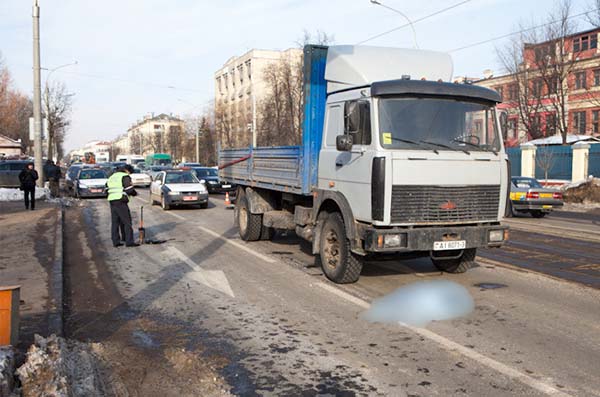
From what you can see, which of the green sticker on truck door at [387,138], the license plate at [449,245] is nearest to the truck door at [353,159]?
the green sticker on truck door at [387,138]

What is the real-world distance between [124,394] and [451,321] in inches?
146

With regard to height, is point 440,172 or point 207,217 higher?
point 440,172

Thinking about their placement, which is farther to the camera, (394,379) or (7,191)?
(7,191)

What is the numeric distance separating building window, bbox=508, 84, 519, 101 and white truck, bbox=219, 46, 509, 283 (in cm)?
4388

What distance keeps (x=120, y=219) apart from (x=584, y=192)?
2488cm

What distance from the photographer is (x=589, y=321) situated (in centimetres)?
642

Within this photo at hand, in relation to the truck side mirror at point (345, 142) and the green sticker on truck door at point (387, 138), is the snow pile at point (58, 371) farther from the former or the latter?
the green sticker on truck door at point (387, 138)

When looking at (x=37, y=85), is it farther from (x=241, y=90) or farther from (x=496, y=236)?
(x=241, y=90)

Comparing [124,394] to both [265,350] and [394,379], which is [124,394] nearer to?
[265,350]

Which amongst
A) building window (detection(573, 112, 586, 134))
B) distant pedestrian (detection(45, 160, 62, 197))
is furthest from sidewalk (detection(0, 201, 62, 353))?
building window (detection(573, 112, 586, 134))

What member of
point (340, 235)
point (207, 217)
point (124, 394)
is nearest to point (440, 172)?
point (340, 235)

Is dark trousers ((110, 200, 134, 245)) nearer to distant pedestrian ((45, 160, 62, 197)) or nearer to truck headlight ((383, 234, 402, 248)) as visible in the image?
truck headlight ((383, 234, 402, 248))

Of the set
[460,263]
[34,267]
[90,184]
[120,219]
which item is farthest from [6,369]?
[90,184]

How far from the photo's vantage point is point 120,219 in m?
12.0
